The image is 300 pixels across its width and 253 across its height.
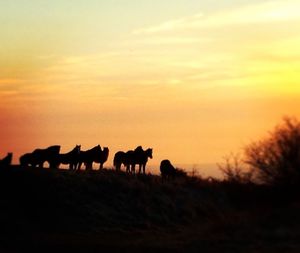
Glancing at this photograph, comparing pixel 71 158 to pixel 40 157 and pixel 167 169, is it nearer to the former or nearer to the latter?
pixel 40 157

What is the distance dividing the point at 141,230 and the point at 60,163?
31.7 feet

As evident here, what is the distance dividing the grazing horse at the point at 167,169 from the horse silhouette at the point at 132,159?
2.54 meters

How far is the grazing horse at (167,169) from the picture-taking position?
54.1 metres

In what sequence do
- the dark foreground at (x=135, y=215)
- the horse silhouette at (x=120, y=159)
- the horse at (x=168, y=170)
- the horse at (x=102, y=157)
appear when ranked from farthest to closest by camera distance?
1. the horse at (x=168, y=170)
2. the horse silhouette at (x=120, y=159)
3. the horse at (x=102, y=157)
4. the dark foreground at (x=135, y=215)

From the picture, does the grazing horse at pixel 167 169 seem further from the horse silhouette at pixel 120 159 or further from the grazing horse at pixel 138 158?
the horse silhouette at pixel 120 159

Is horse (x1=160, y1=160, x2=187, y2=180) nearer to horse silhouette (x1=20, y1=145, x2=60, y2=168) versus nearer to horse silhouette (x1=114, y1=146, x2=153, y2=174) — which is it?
horse silhouette (x1=114, y1=146, x2=153, y2=174)

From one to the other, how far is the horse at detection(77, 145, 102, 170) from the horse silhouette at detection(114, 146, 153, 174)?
2.89 m

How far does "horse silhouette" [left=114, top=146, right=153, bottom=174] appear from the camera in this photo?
166 feet

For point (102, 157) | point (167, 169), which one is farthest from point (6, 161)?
point (167, 169)

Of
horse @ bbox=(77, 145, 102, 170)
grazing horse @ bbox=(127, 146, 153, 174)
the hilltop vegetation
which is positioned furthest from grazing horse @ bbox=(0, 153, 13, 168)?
grazing horse @ bbox=(127, 146, 153, 174)

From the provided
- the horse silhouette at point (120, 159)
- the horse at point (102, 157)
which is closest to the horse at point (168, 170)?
the horse silhouette at point (120, 159)

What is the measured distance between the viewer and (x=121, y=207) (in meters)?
42.3

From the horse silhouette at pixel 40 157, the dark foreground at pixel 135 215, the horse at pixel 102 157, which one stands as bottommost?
the dark foreground at pixel 135 215

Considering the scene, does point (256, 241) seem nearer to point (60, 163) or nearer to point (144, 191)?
point (144, 191)
